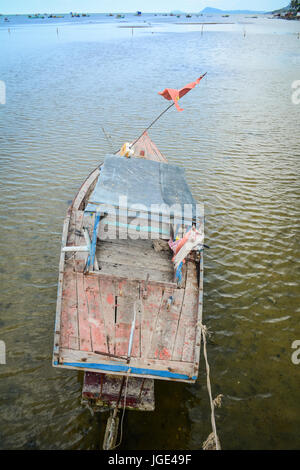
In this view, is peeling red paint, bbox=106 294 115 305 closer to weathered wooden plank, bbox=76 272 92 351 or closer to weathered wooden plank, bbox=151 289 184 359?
weathered wooden plank, bbox=76 272 92 351

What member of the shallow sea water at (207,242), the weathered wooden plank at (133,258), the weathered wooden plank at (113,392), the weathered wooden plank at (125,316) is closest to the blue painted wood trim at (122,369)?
the weathered wooden plank at (125,316)

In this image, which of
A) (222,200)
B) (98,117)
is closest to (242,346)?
(222,200)

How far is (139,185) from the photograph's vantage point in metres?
6.03

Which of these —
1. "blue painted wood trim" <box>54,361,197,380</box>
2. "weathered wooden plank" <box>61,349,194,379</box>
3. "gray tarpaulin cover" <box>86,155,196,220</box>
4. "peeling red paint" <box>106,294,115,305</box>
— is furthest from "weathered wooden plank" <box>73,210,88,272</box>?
"blue painted wood trim" <box>54,361,197,380</box>

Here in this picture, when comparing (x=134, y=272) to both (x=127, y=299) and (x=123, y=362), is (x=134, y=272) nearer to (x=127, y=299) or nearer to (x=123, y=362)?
(x=127, y=299)

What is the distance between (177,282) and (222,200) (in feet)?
18.9

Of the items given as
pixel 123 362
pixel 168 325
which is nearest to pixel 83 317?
pixel 123 362

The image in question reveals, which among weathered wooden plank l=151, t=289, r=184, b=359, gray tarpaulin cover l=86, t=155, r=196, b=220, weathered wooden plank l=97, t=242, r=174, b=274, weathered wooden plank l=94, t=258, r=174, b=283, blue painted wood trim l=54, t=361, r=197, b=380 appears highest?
gray tarpaulin cover l=86, t=155, r=196, b=220

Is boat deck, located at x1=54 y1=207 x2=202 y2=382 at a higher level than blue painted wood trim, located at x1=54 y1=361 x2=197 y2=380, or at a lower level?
higher

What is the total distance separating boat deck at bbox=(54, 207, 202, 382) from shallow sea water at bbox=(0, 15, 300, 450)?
1.01m

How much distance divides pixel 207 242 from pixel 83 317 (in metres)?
4.82

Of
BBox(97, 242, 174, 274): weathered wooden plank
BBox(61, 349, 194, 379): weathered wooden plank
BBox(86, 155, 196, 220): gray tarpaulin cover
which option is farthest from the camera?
BBox(97, 242, 174, 274): weathered wooden plank

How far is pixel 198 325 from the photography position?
203 inches

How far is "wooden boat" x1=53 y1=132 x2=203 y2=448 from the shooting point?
468 cm
